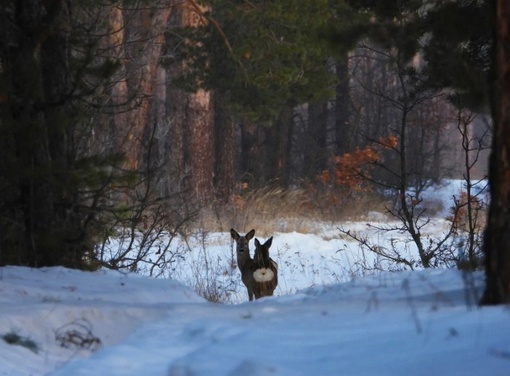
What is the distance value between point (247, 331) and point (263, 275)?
7547mm

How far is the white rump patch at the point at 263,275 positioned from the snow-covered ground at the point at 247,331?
4.16m

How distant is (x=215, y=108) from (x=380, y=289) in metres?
24.4

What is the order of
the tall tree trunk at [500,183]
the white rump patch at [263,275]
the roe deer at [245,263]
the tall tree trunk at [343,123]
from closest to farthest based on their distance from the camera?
1. the tall tree trunk at [500,183]
2. the white rump patch at [263,275]
3. the roe deer at [245,263]
4. the tall tree trunk at [343,123]

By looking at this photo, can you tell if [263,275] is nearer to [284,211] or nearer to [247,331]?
[247,331]

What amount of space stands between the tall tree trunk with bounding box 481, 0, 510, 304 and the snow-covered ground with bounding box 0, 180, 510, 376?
20 centimetres

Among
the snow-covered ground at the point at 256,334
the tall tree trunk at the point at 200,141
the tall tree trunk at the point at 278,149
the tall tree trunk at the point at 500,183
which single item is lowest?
the snow-covered ground at the point at 256,334

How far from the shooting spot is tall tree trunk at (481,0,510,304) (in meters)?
6.07

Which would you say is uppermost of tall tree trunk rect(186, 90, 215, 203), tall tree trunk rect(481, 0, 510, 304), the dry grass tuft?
tall tree trunk rect(186, 90, 215, 203)

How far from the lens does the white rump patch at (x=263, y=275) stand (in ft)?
45.0

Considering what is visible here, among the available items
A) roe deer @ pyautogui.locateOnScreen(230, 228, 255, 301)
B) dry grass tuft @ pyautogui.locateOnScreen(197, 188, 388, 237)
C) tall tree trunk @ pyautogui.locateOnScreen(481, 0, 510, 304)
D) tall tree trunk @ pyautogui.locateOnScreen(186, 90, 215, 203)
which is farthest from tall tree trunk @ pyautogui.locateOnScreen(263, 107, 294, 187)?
tall tree trunk @ pyautogui.locateOnScreen(481, 0, 510, 304)

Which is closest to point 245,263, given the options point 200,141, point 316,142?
point 200,141

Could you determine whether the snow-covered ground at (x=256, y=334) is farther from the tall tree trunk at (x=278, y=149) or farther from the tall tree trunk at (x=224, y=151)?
the tall tree trunk at (x=278, y=149)

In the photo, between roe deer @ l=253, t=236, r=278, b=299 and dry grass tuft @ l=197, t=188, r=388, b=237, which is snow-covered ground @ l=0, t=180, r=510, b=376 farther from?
dry grass tuft @ l=197, t=188, r=388, b=237

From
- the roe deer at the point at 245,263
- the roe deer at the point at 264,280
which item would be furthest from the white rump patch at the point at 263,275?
the roe deer at the point at 245,263
